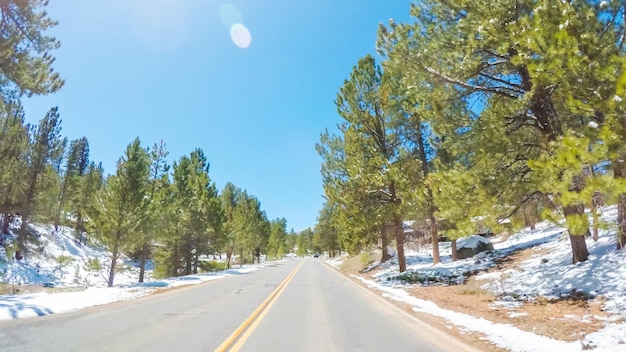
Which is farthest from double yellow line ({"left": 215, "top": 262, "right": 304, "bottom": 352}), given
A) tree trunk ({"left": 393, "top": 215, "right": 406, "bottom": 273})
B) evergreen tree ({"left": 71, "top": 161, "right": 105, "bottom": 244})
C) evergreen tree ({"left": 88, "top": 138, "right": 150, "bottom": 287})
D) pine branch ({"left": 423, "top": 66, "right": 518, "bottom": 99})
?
evergreen tree ({"left": 71, "top": 161, "right": 105, "bottom": 244})

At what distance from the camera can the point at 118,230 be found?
2089 cm

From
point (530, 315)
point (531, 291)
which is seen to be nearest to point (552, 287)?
point (531, 291)

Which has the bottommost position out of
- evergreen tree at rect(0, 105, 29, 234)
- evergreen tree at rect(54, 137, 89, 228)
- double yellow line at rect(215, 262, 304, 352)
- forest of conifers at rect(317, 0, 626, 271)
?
double yellow line at rect(215, 262, 304, 352)

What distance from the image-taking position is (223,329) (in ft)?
23.4

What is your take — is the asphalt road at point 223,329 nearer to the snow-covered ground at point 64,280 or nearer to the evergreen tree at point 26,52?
the snow-covered ground at point 64,280

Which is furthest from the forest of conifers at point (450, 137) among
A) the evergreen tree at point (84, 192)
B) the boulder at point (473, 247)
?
the evergreen tree at point (84, 192)

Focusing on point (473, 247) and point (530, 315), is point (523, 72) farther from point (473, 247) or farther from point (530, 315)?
point (473, 247)

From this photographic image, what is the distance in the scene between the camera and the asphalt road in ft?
19.0

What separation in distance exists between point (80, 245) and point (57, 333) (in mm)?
54766

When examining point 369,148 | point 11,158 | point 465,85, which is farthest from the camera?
point 11,158

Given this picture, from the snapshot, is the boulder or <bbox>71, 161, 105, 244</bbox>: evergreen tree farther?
A: <bbox>71, 161, 105, 244</bbox>: evergreen tree

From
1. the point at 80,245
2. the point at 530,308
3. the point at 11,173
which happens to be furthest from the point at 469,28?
the point at 80,245

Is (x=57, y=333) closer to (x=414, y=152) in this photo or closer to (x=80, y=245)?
(x=414, y=152)

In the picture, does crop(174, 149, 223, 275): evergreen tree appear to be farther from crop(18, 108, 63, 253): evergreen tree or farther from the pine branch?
the pine branch
